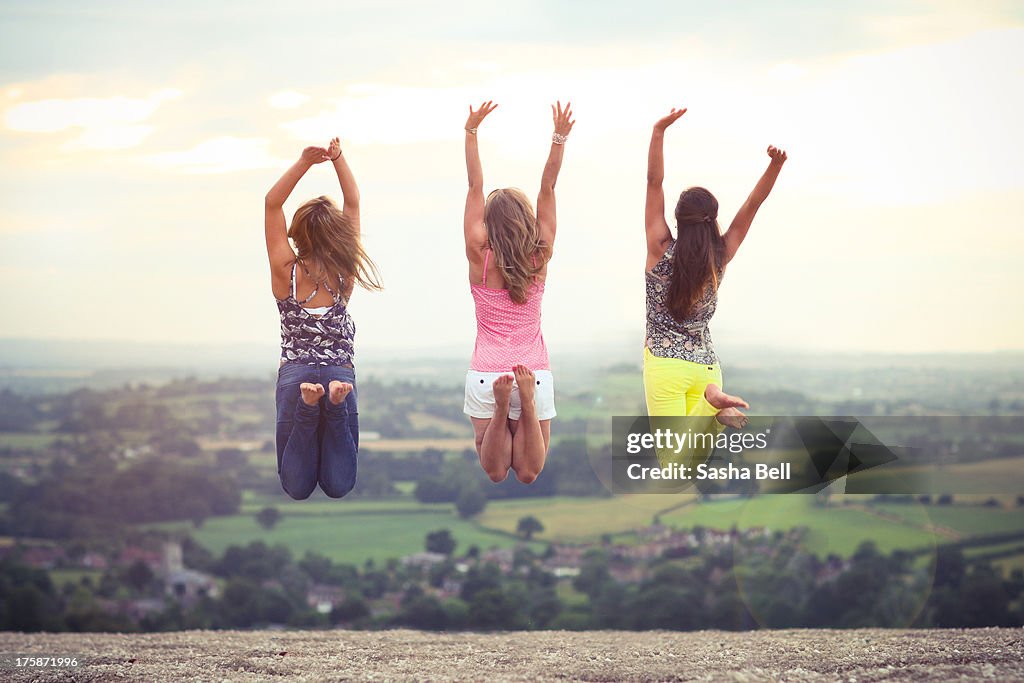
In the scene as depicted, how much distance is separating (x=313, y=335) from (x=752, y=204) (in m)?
3.32

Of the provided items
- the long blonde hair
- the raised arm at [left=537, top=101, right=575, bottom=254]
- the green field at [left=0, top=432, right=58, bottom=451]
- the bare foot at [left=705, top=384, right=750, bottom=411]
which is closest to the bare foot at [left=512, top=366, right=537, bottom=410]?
the long blonde hair

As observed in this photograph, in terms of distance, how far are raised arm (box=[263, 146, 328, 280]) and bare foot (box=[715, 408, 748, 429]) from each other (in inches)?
130

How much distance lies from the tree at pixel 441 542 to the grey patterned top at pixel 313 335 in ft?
104

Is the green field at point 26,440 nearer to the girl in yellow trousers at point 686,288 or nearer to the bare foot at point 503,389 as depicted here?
the bare foot at point 503,389

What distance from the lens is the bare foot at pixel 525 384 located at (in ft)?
24.3

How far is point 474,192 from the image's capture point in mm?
7707

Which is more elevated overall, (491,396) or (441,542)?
(491,396)

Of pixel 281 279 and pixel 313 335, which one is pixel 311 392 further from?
pixel 281 279

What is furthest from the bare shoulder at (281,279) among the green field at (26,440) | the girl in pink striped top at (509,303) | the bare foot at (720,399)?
the green field at (26,440)

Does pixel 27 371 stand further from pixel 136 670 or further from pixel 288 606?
pixel 136 670

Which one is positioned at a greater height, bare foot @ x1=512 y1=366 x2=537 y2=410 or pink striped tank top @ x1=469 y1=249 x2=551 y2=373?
pink striped tank top @ x1=469 y1=249 x2=551 y2=373

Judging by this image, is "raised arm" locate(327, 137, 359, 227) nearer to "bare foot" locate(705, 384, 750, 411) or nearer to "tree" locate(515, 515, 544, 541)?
"bare foot" locate(705, 384, 750, 411)

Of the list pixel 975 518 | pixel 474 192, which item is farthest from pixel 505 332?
pixel 975 518

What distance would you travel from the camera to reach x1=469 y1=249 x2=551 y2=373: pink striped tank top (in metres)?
7.61
